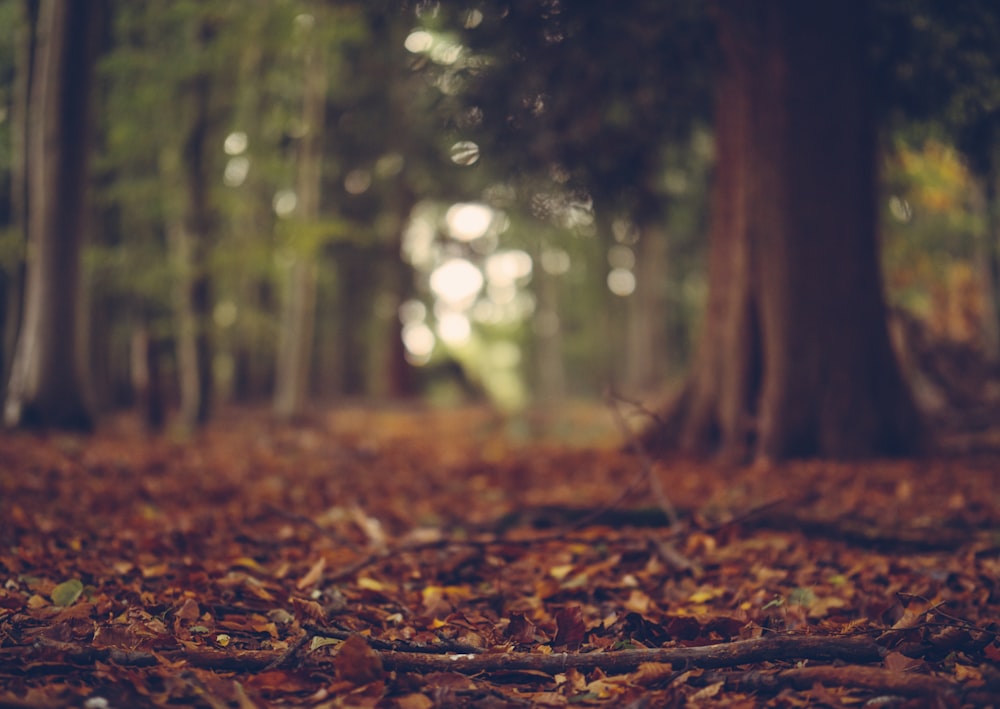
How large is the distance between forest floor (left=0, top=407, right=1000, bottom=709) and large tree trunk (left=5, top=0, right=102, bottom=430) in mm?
2081

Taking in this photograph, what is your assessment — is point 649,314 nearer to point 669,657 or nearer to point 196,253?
point 196,253

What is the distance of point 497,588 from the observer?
11.7 ft

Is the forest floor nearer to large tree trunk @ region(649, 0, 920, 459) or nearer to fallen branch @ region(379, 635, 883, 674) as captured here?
fallen branch @ region(379, 635, 883, 674)

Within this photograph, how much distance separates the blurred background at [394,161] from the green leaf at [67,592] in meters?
5.07

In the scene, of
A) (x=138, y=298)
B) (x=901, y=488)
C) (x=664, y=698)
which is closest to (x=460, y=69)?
(x=901, y=488)

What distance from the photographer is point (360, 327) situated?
2172cm

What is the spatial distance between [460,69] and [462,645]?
6.04 metres

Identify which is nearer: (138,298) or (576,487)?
(576,487)

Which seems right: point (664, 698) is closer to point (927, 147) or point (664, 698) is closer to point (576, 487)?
point (576, 487)

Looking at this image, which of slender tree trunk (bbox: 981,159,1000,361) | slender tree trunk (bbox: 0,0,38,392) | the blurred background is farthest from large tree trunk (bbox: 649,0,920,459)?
slender tree trunk (bbox: 0,0,38,392)

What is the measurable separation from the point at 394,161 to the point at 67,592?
1543 cm

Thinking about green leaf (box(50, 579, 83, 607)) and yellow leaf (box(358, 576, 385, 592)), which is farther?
yellow leaf (box(358, 576, 385, 592))

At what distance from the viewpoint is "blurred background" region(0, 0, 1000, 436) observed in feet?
24.3

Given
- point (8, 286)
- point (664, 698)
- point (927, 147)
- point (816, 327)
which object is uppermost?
point (927, 147)
